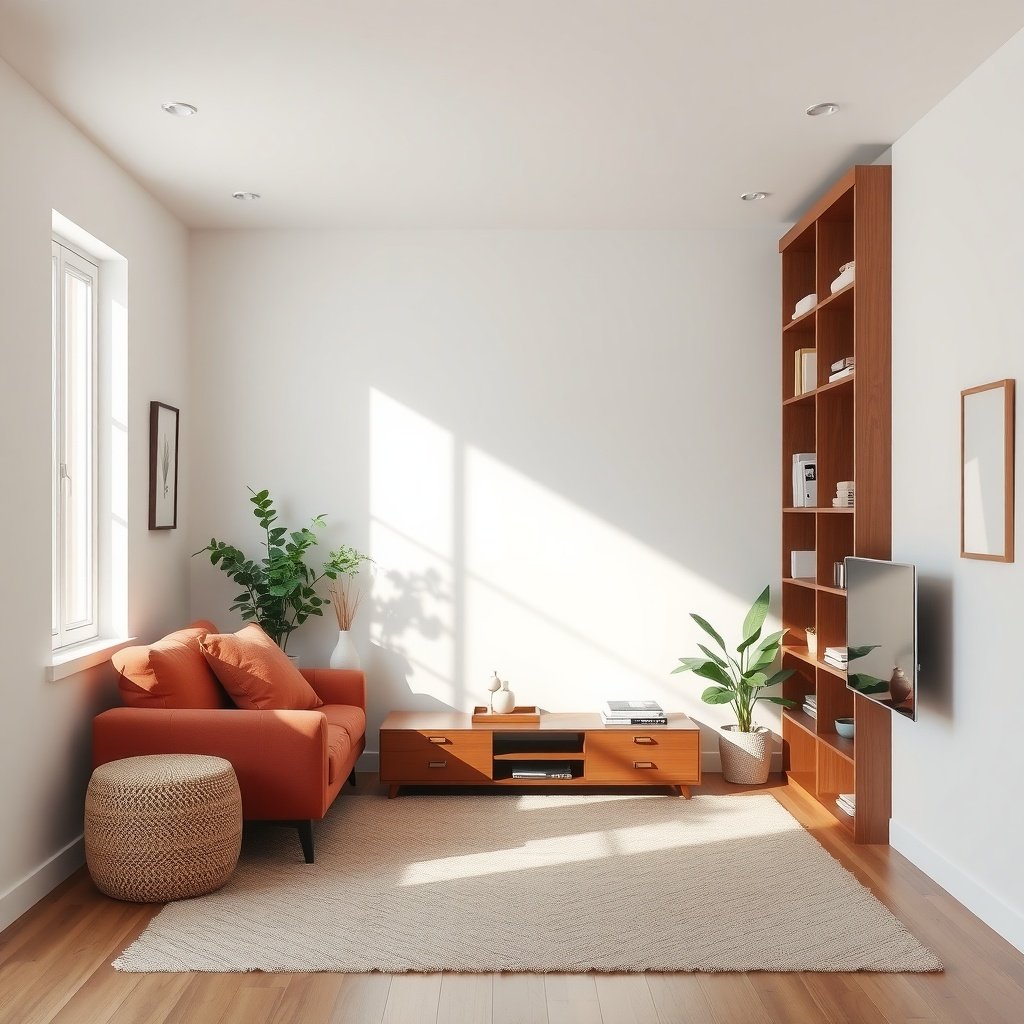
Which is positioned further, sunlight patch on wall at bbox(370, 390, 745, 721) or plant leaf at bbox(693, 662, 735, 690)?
sunlight patch on wall at bbox(370, 390, 745, 721)

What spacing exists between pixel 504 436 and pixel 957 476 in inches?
93.8

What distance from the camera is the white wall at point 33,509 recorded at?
3246mm

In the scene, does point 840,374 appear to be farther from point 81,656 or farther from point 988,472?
point 81,656

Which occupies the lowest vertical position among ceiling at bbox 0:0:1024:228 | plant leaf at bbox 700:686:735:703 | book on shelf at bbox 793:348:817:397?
plant leaf at bbox 700:686:735:703

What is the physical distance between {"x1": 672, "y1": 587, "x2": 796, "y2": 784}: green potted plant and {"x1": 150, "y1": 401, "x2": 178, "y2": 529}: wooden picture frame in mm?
2606

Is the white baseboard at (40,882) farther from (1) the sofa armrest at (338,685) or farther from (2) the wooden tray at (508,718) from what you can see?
(2) the wooden tray at (508,718)

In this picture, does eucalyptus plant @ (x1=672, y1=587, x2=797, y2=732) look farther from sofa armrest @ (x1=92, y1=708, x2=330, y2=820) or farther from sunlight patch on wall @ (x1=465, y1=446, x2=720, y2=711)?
sofa armrest @ (x1=92, y1=708, x2=330, y2=820)

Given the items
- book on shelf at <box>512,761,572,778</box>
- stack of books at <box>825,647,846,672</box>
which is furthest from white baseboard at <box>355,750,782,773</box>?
stack of books at <box>825,647,846,672</box>

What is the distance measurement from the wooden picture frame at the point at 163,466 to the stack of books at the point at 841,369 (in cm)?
306

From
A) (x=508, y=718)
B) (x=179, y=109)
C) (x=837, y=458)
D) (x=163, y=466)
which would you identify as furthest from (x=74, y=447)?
(x=837, y=458)

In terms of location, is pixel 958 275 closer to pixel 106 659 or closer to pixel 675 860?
pixel 675 860

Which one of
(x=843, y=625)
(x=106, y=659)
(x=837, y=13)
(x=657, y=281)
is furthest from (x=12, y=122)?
(x=843, y=625)

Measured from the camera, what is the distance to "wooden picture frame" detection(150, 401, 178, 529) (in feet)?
14.9

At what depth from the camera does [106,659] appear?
13.1ft
